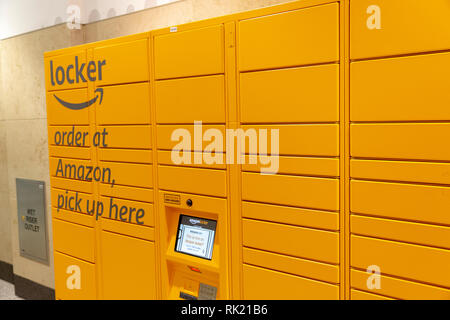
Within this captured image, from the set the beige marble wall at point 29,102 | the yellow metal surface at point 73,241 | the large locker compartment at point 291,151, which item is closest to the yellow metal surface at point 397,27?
the large locker compartment at point 291,151

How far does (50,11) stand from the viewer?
3809 millimetres

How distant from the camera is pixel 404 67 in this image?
5.45 ft

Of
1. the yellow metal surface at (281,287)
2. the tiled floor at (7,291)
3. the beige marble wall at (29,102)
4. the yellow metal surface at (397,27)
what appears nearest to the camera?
the yellow metal surface at (397,27)

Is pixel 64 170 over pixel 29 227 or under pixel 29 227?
over

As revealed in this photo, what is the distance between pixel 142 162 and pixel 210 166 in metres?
0.56

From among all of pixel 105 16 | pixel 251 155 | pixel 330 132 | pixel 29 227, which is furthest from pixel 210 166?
pixel 29 227

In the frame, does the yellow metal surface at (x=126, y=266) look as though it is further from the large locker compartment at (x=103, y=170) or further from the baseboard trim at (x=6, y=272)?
the baseboard trim at (x=6, y=272)

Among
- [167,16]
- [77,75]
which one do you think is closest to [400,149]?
[167,16]

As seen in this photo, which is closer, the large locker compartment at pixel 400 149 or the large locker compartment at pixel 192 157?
the large locker compartment at pixel 400 149

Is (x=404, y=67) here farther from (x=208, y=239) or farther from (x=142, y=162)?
(x=142, y=162)

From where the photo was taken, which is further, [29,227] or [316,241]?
[29,227]

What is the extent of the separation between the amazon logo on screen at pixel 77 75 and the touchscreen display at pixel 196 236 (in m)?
1.11

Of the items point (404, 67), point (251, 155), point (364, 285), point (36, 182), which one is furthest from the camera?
point (36, 182)

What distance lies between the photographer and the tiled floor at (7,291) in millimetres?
4520
